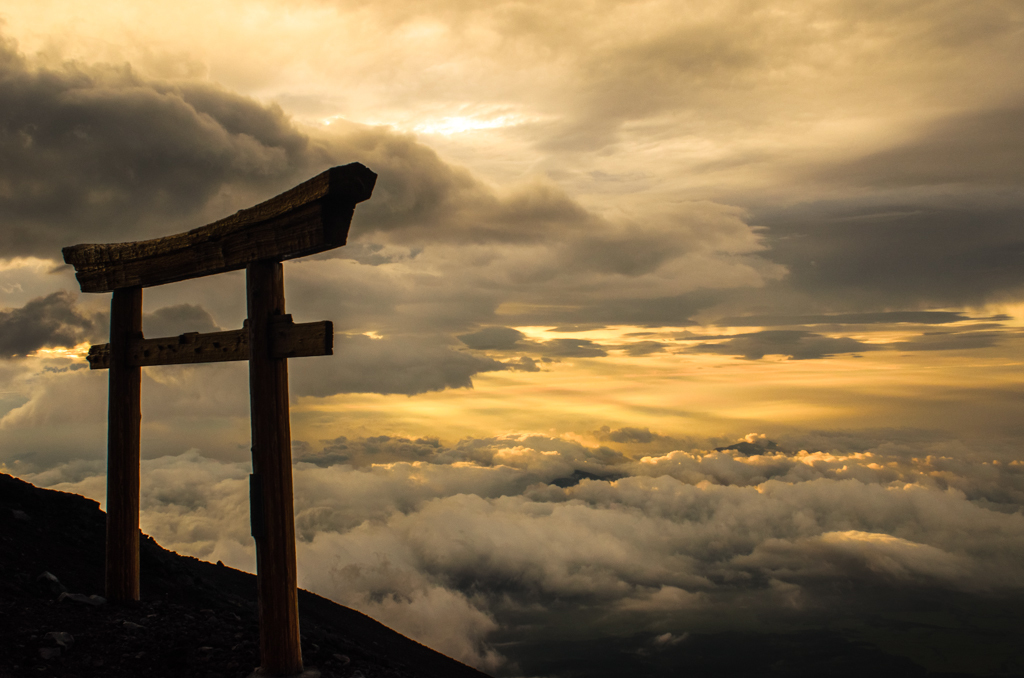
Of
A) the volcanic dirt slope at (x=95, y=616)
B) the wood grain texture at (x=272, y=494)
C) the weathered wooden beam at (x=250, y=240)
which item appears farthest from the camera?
the volcanic dirt slope at (x=95, y=616)

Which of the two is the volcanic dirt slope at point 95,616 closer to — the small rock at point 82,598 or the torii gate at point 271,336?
the small rock at point 82,598

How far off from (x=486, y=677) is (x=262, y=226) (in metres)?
23.9

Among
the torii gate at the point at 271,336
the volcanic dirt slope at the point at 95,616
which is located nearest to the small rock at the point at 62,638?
the volcanic dirt slope at the point at 95,616

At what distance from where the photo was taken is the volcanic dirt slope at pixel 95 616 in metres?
7.75

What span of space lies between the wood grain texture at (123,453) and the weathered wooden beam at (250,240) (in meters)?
0.55

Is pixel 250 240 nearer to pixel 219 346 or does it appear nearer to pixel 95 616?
pixel 219 346

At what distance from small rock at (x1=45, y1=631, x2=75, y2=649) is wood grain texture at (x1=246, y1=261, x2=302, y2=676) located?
253 cm

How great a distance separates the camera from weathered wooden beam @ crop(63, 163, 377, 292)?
7.00 meters

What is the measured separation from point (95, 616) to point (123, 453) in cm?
233

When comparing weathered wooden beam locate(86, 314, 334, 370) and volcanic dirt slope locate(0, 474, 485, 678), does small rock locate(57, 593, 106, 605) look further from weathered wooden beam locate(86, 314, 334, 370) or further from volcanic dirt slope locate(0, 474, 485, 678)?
weathered wooden beam locate(86, 314, 334, 370)

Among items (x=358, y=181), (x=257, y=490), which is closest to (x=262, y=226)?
(x=358, y=181)

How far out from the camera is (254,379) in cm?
761

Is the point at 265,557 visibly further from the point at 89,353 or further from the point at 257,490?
the point at 89,353

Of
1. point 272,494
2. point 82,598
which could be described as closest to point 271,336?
point 272,494
